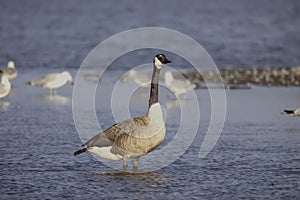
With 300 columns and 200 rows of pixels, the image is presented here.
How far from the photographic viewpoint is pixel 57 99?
17.4m

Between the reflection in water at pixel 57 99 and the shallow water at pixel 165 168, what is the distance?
1.32 meters

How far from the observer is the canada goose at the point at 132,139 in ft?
32.2

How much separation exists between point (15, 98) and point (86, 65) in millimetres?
7911

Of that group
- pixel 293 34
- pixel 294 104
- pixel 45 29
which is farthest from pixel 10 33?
pixel 294 104

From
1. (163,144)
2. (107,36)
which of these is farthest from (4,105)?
(107,36)

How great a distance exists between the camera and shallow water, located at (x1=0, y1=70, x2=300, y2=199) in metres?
8.87

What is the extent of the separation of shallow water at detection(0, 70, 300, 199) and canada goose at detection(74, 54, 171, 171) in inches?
10.1

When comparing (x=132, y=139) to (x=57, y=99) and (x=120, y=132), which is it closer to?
(x=120, y=132)

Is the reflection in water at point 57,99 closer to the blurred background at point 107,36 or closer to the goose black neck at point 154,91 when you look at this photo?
the goose black neck at point 154,91

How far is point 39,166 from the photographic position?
10.1m

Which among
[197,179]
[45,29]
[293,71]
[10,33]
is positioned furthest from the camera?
[45,29]

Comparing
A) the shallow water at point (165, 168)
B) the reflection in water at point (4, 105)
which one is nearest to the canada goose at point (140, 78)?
the shallow water at point (165, 168)

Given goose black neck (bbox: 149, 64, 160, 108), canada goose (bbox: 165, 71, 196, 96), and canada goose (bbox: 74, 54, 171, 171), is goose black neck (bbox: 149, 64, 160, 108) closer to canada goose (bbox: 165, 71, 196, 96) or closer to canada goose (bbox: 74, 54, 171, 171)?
canada goose (bbox: 74, 54, 171, 171)

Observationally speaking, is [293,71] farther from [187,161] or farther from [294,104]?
[187,161]
